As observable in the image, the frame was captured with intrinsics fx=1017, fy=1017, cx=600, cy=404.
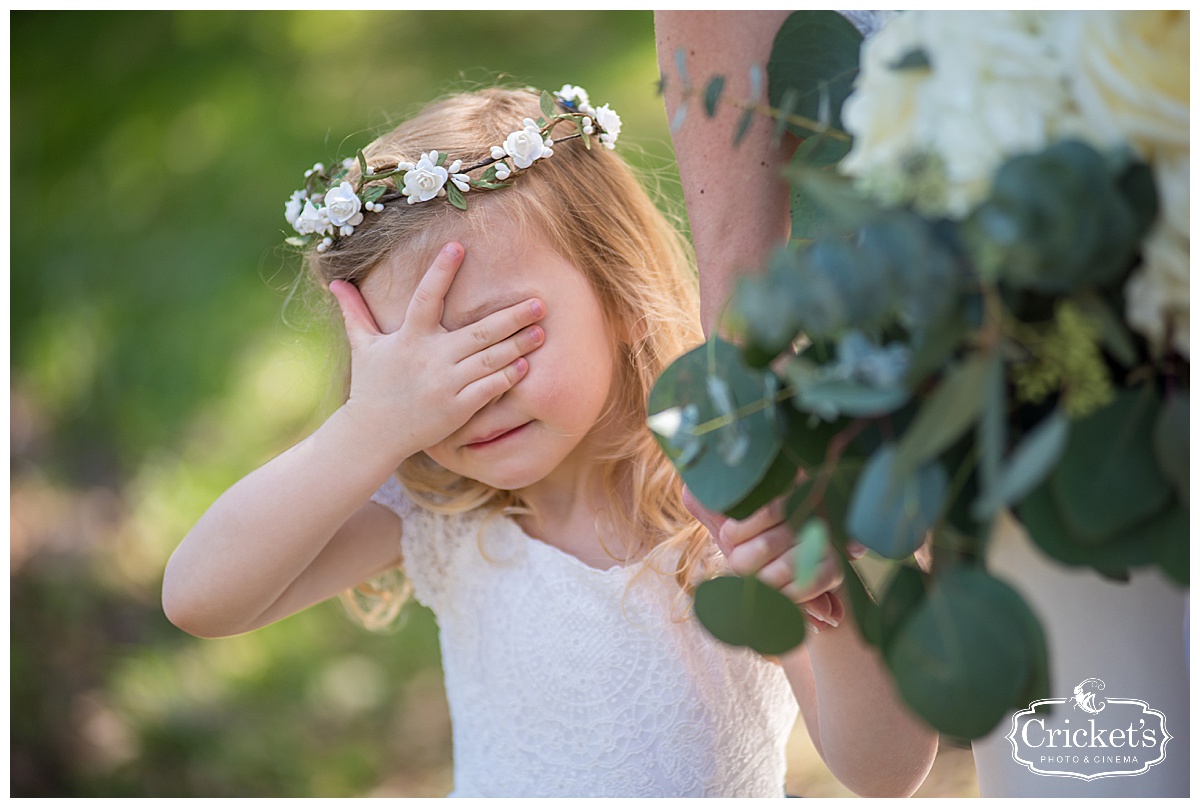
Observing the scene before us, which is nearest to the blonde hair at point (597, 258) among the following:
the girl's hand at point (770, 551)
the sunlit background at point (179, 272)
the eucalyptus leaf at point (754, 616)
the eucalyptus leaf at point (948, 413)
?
the girl's hand at point (770, 551)

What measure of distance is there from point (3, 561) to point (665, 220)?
2.66 ft

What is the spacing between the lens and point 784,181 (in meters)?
0.80

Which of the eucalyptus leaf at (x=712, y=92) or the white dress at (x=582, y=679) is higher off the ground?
the eucalyptus leaf at (x=712, y=92)

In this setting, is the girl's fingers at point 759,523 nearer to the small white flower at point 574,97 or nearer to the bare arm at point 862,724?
the bare arm at point 862,724

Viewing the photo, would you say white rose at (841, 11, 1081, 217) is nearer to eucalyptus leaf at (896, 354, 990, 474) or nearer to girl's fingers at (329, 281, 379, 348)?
eucalyptus leaf at (896, 354, 990, 474)

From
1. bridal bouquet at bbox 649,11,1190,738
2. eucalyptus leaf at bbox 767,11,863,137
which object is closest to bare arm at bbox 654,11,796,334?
eucalyptus leaf at bbox 767,11,863,137

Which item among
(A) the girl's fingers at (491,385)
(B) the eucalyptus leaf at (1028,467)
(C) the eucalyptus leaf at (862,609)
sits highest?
(B) the eucalyptus leaf at (1028,467)

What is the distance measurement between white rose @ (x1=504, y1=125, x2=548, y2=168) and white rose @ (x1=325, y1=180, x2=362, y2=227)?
163 mm

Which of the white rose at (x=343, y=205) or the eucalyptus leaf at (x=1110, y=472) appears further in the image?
the white rose at (x=343, y=205)

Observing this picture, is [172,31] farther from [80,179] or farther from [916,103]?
[916,103]

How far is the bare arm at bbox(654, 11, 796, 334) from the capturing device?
78 cm

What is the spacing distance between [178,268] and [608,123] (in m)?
2.00

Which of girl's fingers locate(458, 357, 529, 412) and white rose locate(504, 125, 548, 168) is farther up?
white rose locate(504, 125, 548, 168)

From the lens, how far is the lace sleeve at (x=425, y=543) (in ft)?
4.11
